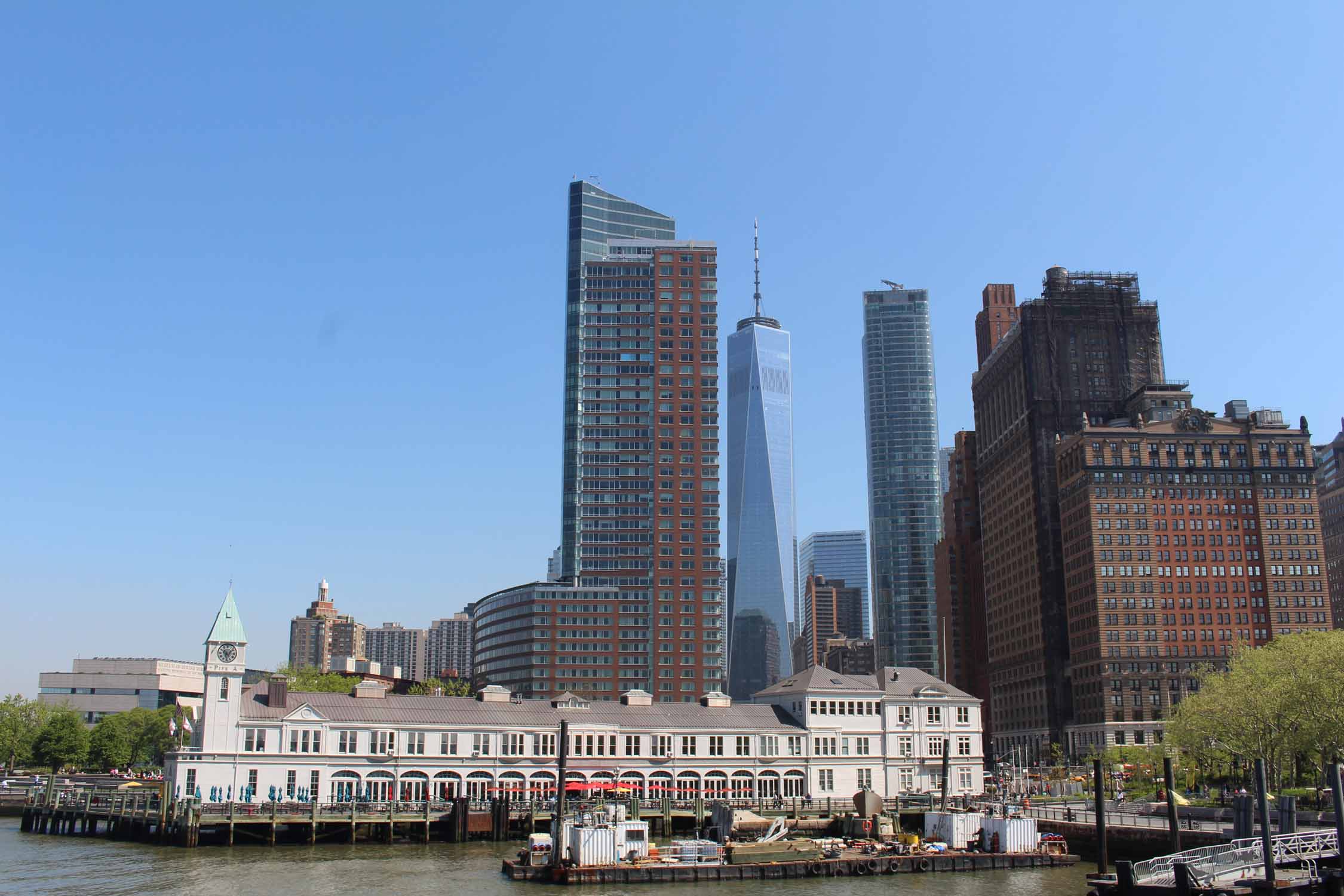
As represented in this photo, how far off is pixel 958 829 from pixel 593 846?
30052mm

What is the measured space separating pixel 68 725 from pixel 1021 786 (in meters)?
141

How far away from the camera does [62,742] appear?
7279 inches

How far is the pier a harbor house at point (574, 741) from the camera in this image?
115188 millimetres

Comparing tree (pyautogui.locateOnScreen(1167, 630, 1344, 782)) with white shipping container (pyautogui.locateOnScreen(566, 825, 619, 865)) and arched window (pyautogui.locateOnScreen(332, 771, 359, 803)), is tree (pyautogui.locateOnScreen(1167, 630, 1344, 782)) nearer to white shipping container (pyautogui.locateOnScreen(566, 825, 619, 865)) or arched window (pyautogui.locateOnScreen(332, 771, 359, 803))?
white shipping container (pyautogui.locateOnScreen(566, 825, 619, 865))

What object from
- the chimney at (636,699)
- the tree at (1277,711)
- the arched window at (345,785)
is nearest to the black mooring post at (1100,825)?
the tree at (1277,711)

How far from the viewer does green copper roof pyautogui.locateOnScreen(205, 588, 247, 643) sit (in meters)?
118

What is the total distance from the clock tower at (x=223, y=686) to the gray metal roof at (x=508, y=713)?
169 cm

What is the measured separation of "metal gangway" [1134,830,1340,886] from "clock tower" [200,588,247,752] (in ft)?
270

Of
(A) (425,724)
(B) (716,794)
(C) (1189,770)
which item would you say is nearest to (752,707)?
(B) (716,794)

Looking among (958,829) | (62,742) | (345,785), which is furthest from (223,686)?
(62,742)

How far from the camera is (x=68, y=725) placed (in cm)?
18825

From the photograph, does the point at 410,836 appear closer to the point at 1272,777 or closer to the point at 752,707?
the point at 752,707

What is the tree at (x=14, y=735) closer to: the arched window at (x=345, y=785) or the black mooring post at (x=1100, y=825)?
the arched window at (x=345, y=785)

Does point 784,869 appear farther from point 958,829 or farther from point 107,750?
point 107,750
